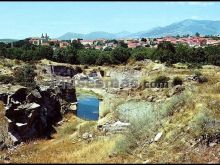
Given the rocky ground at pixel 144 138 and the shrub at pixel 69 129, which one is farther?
the shrub at pixel 69 129

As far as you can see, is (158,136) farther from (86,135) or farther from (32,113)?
(32,113)

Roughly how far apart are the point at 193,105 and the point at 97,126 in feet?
21.7

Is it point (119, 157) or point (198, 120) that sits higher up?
point (198, 120)

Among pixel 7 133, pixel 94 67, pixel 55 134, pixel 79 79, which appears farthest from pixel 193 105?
pixel 94 67

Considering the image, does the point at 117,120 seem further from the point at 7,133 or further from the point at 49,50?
the point at 49,50

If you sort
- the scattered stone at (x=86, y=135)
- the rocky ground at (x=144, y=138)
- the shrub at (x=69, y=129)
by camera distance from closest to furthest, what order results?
the rocky ground at (x=144, y=138) < the scattered stone at (x=86, y=135) < the shrub at (x=69, y=129)

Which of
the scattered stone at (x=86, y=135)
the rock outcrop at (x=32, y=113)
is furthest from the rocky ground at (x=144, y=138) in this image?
the rock outcrop at (x=32, y=113)

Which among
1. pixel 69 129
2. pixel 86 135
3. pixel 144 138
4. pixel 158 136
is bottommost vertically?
pixel 69 129

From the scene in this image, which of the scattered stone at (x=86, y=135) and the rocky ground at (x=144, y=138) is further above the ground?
the rocky ground at (x=144, y=138)

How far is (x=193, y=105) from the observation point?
83.6 feet

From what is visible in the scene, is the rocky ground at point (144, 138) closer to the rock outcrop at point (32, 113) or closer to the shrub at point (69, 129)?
the shrub at point (69, 129)

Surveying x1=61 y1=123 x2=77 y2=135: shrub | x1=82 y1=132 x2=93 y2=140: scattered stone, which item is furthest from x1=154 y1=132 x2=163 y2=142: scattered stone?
x1=61 y1=123 x2=77 y2=135: shrub

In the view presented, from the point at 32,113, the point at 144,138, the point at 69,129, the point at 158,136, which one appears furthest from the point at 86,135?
the point at 158,136

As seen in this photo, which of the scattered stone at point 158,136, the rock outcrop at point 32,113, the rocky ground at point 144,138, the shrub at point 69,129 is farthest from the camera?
the shrub at point 69,129
